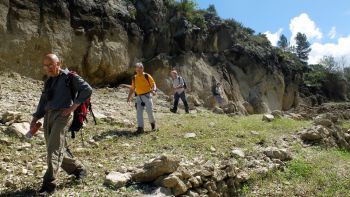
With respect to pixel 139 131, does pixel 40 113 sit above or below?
above

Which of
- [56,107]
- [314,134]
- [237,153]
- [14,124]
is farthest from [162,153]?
[314,134]

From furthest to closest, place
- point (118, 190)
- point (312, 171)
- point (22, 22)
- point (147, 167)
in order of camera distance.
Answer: point (22, 22) < point (312, 171) < point (147, 167) < point (118, 190)

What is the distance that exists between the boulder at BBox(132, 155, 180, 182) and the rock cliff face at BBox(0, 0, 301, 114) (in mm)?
12223

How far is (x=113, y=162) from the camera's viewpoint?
819cm

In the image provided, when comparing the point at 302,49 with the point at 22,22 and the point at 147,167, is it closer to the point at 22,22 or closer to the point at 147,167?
the point at 22,22

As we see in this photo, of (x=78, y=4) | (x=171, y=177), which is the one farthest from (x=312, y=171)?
(x=78, y=4)

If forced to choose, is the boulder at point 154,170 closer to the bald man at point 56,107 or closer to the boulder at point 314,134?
the bald man at point 56,107

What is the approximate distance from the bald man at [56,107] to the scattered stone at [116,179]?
34.2 inches

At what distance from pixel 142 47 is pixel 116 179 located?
63.3ft

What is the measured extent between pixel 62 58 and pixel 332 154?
43.6 ft

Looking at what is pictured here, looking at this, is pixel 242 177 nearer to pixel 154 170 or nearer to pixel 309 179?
pixel 309 179

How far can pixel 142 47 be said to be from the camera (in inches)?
1003

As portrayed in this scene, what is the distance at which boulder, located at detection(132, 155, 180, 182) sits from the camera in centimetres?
696

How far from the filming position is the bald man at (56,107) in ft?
19.7
